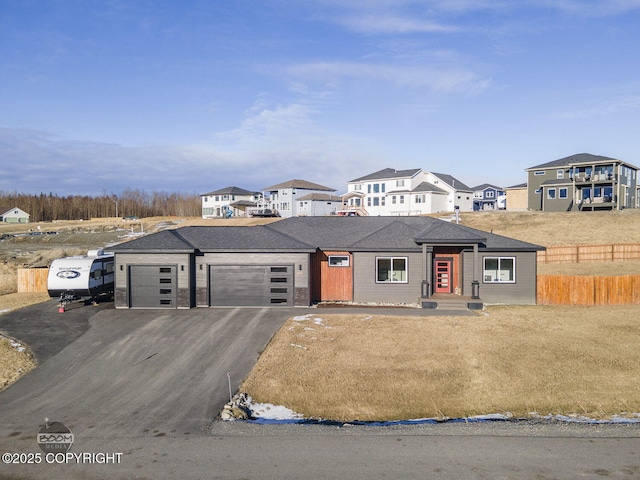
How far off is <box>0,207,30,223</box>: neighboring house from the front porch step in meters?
139

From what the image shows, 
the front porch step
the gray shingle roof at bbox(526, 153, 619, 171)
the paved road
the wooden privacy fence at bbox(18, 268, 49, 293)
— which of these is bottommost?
the paved road

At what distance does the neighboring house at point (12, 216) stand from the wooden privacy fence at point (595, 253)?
138 metres

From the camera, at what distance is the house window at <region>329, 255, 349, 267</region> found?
2586 centimetres

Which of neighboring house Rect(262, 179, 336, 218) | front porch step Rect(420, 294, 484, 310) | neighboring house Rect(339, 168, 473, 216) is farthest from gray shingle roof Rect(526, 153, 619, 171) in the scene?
front porch step Rect(420, 294, 484, 310)

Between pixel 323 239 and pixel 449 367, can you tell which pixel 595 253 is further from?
pixel 449 367

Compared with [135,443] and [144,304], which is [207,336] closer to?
[144,304]

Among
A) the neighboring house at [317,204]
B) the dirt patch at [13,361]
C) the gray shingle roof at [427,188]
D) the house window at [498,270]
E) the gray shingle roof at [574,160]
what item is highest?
the gray shingle roof at [574,160]

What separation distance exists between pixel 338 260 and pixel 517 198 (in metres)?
52.7

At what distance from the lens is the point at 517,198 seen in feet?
226

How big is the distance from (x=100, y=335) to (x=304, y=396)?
10.9 metres

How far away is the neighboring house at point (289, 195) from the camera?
7575cm

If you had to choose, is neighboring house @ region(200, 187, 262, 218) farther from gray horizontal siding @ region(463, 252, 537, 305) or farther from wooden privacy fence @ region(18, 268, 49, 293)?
gray horizontal siding @ region(463, 252, 537, 305)

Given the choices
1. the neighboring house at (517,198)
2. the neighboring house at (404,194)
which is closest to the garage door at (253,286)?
the neighboring house at (404,194)

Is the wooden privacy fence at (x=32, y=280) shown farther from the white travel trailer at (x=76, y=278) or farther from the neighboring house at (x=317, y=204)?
the neighboring house at (x=317, y=204)
